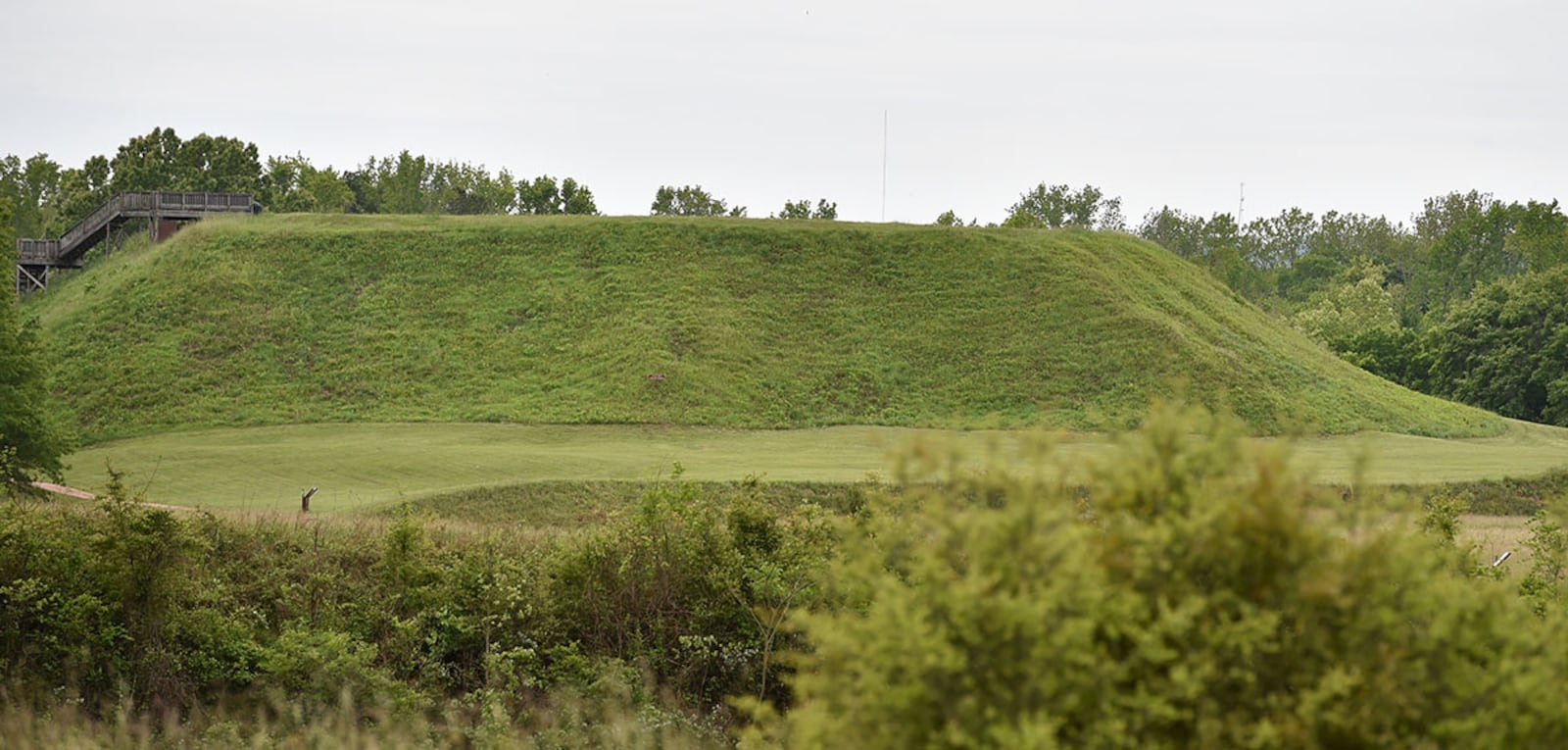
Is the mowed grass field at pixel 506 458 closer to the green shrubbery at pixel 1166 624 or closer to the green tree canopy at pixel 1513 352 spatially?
the green shrubbery at pixel 1166 624

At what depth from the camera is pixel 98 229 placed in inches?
2456

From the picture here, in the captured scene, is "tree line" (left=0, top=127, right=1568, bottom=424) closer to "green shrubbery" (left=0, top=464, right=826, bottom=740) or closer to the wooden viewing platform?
the wooden viewing platform

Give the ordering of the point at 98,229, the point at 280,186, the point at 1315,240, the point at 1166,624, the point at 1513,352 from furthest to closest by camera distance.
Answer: the point at 1315,240, the point at 280,186, the point at 1513,352, the point at 98,229, the point at 1166,624

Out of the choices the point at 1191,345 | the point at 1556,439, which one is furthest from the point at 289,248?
the point at 1556,439

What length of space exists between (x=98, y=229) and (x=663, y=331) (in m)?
28.5

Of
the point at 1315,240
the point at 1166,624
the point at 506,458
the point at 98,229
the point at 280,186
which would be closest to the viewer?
the point at 1166,624

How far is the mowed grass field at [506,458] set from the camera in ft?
97.0

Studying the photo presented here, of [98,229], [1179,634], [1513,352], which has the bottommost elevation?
[1179,634]

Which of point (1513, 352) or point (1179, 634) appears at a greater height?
point (1513, 352)

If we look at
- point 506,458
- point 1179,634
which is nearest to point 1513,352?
point 506,458

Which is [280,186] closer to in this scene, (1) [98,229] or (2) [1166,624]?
(1) [98,229]

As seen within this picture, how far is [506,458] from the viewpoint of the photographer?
113ft

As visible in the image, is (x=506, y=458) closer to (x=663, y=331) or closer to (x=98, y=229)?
(x=663, y=331)

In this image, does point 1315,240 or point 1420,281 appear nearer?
point 1420,281
